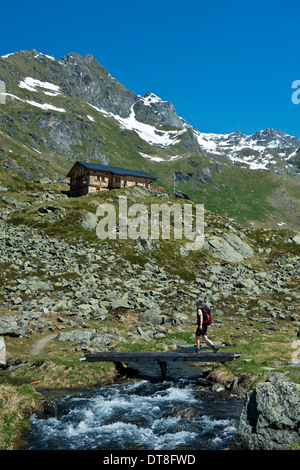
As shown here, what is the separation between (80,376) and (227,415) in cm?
805

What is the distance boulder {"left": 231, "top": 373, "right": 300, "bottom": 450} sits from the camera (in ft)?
30.1

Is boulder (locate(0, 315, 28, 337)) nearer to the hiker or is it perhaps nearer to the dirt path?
the dirt path

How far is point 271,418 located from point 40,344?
16.7 metres

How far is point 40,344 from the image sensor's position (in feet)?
71.6

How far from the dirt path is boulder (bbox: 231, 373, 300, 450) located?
46.4 ft

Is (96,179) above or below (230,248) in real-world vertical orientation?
above

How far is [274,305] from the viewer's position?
3984 centimetres

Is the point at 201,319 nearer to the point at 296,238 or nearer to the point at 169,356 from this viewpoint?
the point at 169,356

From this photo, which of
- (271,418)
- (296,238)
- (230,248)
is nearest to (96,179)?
(230,248)

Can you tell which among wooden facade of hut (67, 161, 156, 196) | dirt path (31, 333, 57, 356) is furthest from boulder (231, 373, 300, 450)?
wooden facade of hut (67, 161, 156, 196)

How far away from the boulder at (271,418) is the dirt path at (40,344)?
1415cm

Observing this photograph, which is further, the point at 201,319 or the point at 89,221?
the point at 89,221

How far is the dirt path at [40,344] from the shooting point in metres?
20.4
